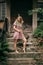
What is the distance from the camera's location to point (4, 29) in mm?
20656

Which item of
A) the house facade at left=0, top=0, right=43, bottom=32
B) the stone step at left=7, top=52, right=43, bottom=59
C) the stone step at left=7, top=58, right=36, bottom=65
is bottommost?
the stone step at left=7, top=58, right=36, bottom=65

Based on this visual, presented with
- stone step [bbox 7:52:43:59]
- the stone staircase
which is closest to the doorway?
the stone staircase

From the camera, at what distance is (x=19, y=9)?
23828 millimetres

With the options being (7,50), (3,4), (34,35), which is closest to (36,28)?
(34,35)

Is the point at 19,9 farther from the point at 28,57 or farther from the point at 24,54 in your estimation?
the point at 28,57

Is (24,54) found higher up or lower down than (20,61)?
higher up

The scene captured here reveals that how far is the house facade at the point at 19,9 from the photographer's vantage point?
2323 cm

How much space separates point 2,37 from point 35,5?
496cm

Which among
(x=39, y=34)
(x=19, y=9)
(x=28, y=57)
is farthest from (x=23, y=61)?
(x=19, y=9)

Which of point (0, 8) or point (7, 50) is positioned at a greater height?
point (0, 8)

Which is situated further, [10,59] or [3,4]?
[3,4]

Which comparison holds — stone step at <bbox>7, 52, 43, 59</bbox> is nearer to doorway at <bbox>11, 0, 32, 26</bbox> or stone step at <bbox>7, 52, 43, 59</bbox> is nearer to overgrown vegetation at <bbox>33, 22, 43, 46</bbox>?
overgrown vegetation at <bbox>33, 22, 43, 46</bbox>

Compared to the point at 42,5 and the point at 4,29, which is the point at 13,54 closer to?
the point at 4,29

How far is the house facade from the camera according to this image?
915 inches
